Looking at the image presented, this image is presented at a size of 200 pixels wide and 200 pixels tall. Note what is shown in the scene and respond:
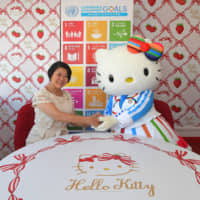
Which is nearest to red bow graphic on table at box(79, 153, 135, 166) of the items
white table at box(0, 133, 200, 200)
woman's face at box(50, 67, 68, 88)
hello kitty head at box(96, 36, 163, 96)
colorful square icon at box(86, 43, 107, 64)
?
white table at box(0, 133, 200, 200)

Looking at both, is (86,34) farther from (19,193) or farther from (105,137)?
(19,193)

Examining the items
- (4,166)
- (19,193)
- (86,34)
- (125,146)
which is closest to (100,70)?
(125,146)

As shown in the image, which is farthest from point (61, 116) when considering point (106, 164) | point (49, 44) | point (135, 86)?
point (49, 44)

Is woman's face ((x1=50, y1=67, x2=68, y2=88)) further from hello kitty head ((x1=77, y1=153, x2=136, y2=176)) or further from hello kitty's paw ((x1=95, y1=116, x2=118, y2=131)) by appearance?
hello kitty head ((x1=77, y1=153, x2=136, y2=176))

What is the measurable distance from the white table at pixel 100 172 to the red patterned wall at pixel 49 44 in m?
1.37

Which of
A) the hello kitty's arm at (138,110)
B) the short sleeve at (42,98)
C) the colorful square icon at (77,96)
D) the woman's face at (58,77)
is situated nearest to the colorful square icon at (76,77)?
the colorful square icon at (77,96)

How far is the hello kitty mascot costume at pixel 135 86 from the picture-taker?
136cm

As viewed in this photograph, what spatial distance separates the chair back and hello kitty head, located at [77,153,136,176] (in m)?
0.82

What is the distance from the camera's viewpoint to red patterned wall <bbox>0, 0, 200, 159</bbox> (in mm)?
2234

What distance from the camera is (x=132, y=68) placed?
4.47 ft

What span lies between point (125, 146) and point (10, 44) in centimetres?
183

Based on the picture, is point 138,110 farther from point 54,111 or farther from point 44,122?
point 44,122

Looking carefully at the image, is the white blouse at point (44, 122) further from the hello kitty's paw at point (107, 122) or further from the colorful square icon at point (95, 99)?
the colorful square icon at point (95, 99)

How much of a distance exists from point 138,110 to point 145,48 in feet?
1.37
